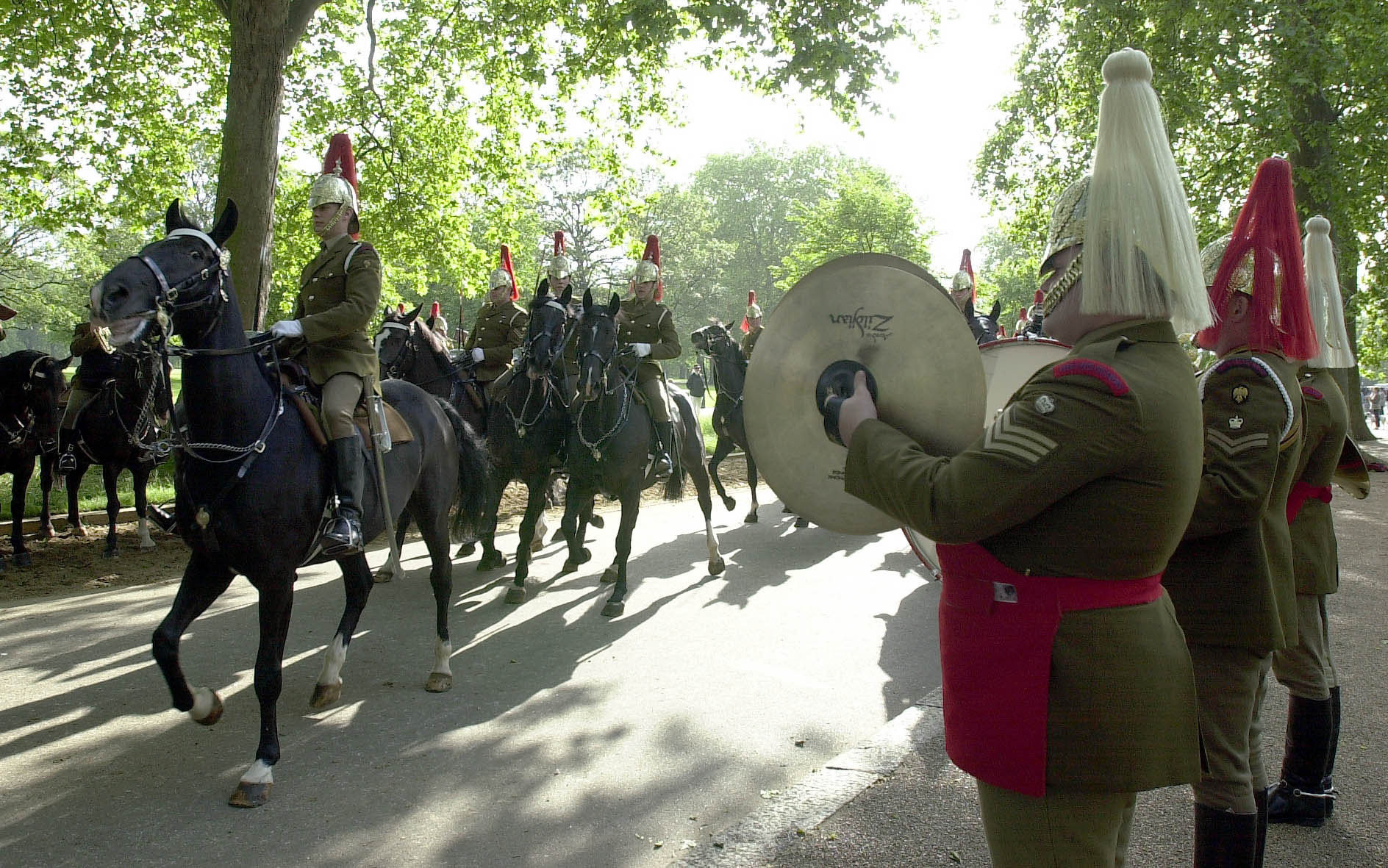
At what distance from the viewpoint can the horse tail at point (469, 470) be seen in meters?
7.18

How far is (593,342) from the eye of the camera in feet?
26.3

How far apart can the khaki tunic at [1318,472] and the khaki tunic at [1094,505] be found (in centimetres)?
208

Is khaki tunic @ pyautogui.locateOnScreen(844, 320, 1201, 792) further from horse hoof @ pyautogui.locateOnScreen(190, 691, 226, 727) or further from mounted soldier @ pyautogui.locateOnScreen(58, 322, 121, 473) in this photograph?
mounted soldier @ pyautogui.locateOnScreen(58, 322, 121, 473)

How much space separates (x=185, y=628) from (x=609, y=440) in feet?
14.0

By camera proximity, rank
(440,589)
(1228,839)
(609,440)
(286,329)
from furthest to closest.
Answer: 1. (609,440)
2. (440,589)
3. (286,329)
4. (1228,839)

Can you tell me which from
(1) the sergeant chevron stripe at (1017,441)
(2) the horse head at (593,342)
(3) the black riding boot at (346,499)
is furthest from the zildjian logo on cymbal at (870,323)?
(2) the horse head at (593,342)

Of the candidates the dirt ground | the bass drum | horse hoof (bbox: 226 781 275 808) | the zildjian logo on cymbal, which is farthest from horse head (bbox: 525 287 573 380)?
the zildjian logo on cymbal

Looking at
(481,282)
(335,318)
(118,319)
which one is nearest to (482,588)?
(335,318)

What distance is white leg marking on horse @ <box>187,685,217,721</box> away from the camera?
4.49 m

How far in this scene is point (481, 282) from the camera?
73.8 feet

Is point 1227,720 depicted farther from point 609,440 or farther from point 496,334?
point 496,334

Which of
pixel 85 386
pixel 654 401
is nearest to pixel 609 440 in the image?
pixel 654 401

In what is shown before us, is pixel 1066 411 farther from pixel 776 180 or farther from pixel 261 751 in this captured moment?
pixel 776 180

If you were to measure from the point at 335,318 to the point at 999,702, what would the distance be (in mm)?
4301
